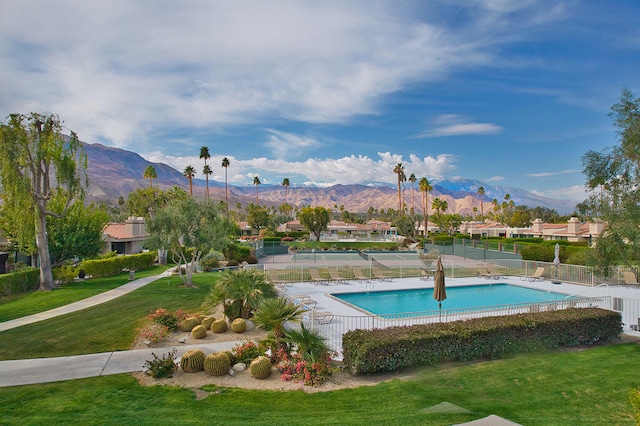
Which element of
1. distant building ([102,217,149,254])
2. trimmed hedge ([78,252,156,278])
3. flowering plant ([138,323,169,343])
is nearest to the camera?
flowering plant ([138,323,169,343])

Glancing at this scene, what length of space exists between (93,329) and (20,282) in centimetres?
1145

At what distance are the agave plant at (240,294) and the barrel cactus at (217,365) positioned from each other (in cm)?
431

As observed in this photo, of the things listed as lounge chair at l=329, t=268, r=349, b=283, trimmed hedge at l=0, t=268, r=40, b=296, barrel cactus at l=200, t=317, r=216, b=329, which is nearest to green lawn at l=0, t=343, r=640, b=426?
barrel cactus at l=200, t=317, r=216, b=329

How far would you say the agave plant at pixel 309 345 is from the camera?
8.88 m

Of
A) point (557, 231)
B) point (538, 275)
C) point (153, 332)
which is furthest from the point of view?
point (557, 231)

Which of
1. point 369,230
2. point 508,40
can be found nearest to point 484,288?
point 508,40

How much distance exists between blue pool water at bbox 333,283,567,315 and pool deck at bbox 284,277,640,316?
0.42 meters

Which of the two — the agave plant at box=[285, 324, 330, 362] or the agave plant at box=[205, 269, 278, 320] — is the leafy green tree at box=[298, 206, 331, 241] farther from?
the agave plant at box=[285, 324, 330, 362]

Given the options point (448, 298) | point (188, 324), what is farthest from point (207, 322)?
point (448, 298)

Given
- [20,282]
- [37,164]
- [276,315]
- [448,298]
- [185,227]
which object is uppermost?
[37,164]

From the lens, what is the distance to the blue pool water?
18.4 meters

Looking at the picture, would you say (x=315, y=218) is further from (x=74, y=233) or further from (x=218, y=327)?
(x=218, y=327)

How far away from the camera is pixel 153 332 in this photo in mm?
11914

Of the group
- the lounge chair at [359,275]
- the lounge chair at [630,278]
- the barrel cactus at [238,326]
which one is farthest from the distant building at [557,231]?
the barrel cactus at [238,326]
